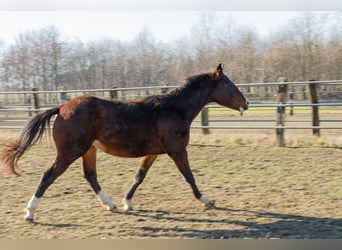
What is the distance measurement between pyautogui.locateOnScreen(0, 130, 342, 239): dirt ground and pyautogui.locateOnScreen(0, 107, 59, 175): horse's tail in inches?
24.2

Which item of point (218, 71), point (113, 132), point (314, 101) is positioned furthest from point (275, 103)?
point (113, 132)

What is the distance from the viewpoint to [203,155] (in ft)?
26.7

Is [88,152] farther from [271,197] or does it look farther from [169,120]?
[271,197]

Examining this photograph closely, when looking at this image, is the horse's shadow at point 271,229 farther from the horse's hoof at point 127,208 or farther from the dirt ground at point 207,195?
the horse's hoof at point 127,208

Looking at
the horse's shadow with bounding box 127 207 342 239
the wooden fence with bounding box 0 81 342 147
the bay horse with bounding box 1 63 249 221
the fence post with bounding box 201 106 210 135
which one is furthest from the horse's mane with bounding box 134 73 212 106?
the fence post with bounding box 201 106 210 135

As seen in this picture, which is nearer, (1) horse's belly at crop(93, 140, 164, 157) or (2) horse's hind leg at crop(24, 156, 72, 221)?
(2) horse's hind leg at crop(24, 156, 72, 221)

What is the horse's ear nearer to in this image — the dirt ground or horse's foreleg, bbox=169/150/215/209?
horse's foreleg, bbox=169/150/215/209

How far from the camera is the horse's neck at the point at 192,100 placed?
5175 millimetres

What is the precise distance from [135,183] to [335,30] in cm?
1129

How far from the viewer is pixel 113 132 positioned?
4781mm

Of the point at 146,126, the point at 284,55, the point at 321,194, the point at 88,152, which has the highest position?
the point at 284,55

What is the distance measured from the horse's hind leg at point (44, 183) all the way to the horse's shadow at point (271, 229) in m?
1.22

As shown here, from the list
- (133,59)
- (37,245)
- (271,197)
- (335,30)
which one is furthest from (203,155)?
(133,59)

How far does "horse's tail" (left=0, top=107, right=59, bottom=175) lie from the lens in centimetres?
486
